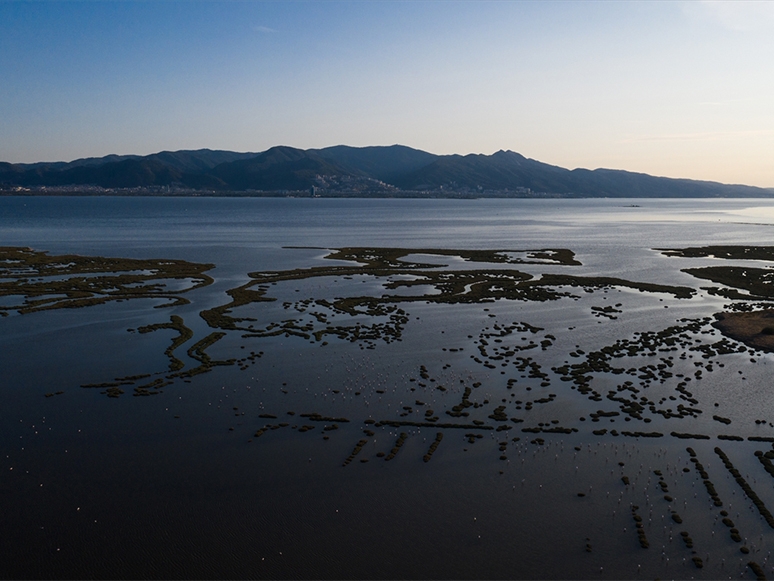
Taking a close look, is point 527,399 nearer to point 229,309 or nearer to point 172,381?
point 172,381

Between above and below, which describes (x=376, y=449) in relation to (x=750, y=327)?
below

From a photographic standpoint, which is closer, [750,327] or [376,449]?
[376,449]

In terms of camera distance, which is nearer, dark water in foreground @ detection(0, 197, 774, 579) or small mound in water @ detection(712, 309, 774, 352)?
dark water in foreground @ detection(0, 197, 774, 579)

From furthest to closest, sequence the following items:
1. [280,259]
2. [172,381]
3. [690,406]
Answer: [280,259]
[172,381]
[690,406]

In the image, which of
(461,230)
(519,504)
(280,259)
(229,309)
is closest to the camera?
(519,504)

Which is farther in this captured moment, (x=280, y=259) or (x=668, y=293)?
(x=280, y=259)

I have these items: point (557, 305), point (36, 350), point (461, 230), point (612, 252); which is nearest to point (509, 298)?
point (557, 305)

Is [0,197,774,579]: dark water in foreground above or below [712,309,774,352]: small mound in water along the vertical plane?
below

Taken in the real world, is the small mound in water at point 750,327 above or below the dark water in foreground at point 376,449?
above
